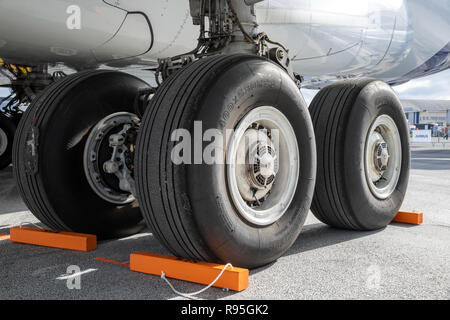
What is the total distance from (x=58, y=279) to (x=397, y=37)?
6.70 meters

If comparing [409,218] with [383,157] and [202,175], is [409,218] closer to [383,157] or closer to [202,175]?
[383,157]

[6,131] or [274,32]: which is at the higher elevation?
[274,32]

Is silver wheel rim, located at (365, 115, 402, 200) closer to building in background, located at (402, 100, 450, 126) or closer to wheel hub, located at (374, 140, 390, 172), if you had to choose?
wheel hub, located at (374, 140, 390, 172)

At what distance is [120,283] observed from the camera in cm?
176

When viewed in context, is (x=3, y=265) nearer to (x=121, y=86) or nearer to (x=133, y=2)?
(x=121, y=86)

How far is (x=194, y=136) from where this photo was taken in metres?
1.68

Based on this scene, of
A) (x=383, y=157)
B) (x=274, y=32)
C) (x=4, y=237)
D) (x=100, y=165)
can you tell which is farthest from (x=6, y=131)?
(x=383, y=157)

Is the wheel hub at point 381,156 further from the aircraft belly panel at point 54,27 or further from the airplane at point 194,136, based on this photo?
the aircraft belly panel at point 54,27

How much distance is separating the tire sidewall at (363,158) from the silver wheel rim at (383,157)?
44 millimetres

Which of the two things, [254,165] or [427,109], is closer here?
[254,165]

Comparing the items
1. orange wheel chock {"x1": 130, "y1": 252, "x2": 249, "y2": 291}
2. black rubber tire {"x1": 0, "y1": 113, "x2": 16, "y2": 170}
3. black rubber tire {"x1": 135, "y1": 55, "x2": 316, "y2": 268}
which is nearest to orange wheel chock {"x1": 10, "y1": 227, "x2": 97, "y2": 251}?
orange wheel chock {"x1": 130, "y1": 252, "x2": 249, "y2": 291}

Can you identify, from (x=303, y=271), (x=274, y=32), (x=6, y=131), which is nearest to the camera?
(x=303, y=271)

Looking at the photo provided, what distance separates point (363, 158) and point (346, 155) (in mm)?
155
